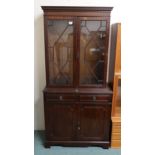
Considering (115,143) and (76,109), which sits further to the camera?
(115,143)

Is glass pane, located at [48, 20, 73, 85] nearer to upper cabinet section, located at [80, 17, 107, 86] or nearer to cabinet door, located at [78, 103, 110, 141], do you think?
upper cabinet section, located at [80, 17, 107, 86]

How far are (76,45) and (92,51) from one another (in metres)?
0.26

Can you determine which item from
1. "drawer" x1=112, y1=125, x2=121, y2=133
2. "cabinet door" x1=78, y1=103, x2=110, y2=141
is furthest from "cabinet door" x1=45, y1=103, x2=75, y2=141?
"drawer" x1=112, y1=125, x2=121, y2=133

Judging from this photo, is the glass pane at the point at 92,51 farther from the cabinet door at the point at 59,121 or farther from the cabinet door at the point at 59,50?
the cabinet door at the point at 59,121

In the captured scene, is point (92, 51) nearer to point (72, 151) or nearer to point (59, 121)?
point (59, 121)

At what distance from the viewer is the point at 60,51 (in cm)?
246

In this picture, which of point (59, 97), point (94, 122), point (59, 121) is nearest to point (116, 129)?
point (94, 122)

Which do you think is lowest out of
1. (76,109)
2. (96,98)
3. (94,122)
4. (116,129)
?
(116,129)

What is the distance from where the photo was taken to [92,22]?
235 centimetres

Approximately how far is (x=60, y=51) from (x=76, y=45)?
0.83ft

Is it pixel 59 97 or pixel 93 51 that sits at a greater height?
pixel 93 51
